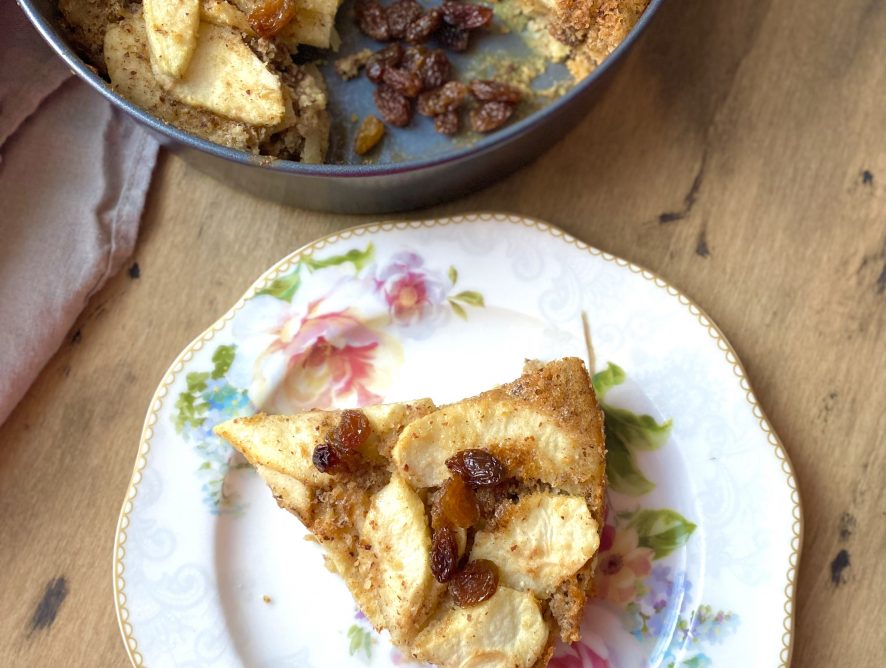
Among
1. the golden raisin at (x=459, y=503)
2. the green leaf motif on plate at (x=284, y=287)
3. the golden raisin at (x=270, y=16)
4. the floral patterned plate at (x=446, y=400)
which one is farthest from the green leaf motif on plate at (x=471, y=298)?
the golden raisin at (x=270, y=16)

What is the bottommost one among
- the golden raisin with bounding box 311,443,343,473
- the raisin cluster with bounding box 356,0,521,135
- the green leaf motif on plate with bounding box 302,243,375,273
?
the golden raisin with bounding box 311,443,343,473

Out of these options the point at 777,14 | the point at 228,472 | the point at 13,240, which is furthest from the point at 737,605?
the point at 13,240

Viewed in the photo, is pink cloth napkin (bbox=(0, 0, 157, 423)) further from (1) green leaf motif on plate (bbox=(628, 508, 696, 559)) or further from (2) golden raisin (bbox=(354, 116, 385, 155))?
(1) green leaf motif on plate (bbox=(628, 508, 696, 559))

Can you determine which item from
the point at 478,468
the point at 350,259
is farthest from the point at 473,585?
the point at 350,259

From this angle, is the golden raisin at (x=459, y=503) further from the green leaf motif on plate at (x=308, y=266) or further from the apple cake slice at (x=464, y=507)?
the green leaf motif on plate at (x=308, y=266)

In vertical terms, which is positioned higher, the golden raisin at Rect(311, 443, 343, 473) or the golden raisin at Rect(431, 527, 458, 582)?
the golden raisin at Rect(311, 443, 343, 473)

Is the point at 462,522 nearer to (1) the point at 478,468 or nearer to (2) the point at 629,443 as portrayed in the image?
(1) the point at 478,468

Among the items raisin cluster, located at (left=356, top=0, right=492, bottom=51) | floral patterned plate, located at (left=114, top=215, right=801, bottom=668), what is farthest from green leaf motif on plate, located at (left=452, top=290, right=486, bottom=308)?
raisin cluster, located at (left=356, top=0, right=492, bottom=51)

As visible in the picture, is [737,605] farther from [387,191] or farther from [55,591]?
[55,591]
